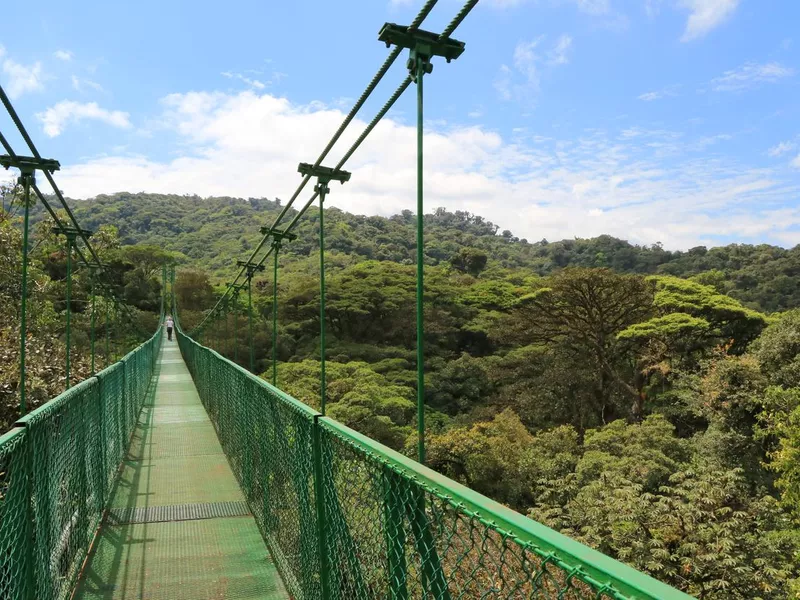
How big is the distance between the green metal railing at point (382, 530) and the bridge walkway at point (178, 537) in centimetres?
13

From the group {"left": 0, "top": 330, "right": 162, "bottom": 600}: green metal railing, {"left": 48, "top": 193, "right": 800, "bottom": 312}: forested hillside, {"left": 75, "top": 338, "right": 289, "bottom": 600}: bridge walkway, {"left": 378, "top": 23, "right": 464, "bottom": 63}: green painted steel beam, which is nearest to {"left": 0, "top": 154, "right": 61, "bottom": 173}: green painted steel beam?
{"left": 0, "top": 330, "right": 162, "bottom": 600}: green metal railing

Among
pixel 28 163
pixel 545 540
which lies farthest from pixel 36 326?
pixel 545 540

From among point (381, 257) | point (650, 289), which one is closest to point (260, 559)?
point (650, 289)

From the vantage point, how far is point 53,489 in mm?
1818

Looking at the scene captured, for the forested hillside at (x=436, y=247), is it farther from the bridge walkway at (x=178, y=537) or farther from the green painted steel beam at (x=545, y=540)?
the green painted steel beam at (x=545, y=540)

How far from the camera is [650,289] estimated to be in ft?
52.0

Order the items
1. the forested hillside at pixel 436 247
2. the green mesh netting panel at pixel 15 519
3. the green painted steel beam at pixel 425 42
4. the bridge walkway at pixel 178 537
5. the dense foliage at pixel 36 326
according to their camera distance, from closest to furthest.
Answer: the green mesh netting panel at pixel 15 519
the green painted steel beam at pixel 425 42
the bridge walkway at pixel 178 537
the dense foliage at pixel 36 326
the forested hillside at pixel 436 247

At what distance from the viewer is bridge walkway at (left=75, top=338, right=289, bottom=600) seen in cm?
216

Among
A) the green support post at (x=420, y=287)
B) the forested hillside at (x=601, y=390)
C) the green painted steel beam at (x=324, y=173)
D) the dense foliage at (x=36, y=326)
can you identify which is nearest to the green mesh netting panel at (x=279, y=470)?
the green support post at (x=420, y=287)

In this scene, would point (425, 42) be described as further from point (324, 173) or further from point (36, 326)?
point (36, 326)

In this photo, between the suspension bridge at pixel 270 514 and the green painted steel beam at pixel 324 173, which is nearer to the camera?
the suspension bridge at pixel 270 514

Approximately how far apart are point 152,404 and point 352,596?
5.97 metres

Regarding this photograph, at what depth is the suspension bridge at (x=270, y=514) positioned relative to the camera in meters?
0.88

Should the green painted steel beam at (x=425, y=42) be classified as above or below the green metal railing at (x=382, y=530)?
above
